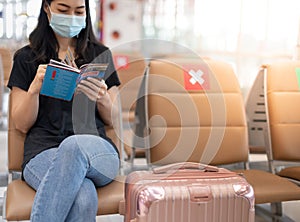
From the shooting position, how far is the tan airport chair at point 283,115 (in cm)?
177

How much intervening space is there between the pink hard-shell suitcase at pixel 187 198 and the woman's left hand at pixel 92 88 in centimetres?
34

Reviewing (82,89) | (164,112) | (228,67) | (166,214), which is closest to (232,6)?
(228,67)

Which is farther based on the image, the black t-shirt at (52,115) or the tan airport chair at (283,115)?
the tan airport chair at (283,115)

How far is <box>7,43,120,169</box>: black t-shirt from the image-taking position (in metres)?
1.46

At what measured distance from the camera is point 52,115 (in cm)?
149

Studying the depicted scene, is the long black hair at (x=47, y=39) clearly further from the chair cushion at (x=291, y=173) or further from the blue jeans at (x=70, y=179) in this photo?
the chair cushion at (x=291, y=173)

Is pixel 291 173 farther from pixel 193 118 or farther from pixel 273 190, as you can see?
pixel 193 118

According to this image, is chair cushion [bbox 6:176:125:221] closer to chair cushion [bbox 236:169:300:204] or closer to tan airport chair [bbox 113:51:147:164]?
chair cushion [bbox 236:169:300:204]

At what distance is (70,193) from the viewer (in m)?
1.16

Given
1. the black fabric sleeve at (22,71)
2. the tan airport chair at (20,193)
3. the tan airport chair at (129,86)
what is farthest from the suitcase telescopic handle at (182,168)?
the tan airport chair at (129,86)

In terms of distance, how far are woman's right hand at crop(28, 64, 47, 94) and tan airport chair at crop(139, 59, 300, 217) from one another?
502 millimetres

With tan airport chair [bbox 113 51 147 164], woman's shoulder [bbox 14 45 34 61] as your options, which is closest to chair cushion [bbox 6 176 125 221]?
woman's shoulder [bbox 14 45 34 61]

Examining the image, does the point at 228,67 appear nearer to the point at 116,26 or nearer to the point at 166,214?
the point at 166,214

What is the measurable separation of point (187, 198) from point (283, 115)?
0.82 metres
